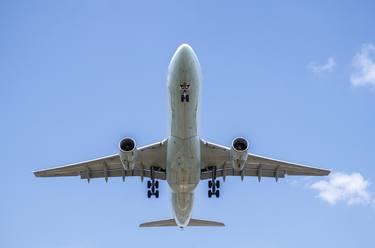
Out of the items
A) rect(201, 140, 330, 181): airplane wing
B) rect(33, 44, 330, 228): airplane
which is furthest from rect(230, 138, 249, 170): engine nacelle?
rect(201, 140, 330, 181): airplane wing

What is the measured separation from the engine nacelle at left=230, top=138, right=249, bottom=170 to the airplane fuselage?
1774 mm

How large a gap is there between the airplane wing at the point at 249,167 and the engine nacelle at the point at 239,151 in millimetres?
2066

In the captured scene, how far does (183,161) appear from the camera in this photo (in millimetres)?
27438

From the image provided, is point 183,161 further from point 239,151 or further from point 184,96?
point 184,96

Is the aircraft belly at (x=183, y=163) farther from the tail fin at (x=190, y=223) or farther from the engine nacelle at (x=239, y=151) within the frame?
the tail fin at (x=190, y=223)

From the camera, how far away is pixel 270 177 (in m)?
33.6

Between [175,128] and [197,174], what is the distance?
10.4 ft

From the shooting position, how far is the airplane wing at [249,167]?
99.0 ft

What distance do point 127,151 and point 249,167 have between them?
9060 mm

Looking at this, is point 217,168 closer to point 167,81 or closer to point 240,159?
point 240,159

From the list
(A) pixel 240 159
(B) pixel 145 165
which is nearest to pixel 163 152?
(B) pixel 145 165

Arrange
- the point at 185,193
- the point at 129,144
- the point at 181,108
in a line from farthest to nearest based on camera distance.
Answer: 1. the point at 185,193
2. the point at 129,144
3. the point at 181,108

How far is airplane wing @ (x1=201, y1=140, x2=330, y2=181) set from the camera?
99.0 feet

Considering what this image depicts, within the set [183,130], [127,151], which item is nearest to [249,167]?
[183,130]
